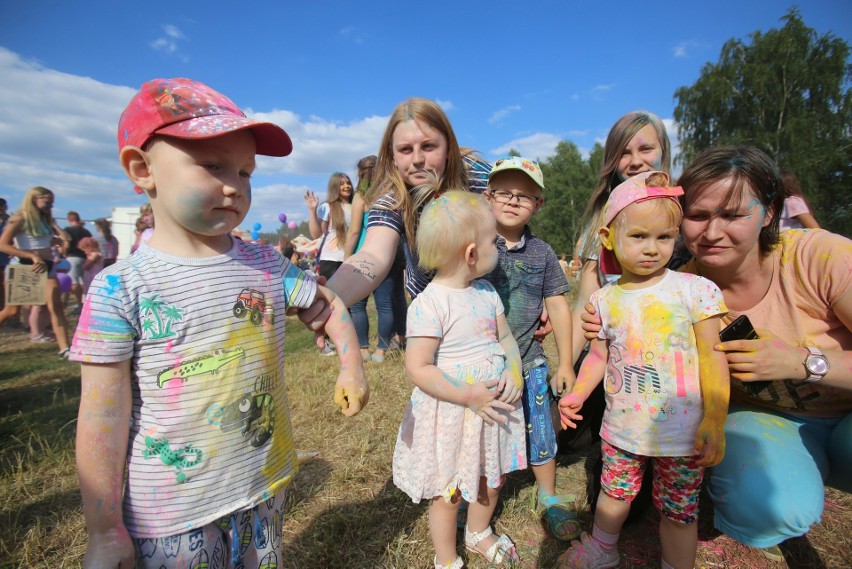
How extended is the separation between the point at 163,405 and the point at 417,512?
64.3 inches

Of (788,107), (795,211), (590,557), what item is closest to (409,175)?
(590,557)

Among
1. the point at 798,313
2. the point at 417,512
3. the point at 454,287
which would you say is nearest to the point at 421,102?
the point at 454,287

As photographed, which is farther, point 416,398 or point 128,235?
point 128,235

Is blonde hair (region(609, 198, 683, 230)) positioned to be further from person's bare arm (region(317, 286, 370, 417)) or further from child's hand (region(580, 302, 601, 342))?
person's bare arm (region(317, 286, 370, 417))

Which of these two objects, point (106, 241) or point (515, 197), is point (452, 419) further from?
point (106, 241)

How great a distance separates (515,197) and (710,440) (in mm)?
1321

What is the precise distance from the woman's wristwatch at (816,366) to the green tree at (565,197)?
3762cm

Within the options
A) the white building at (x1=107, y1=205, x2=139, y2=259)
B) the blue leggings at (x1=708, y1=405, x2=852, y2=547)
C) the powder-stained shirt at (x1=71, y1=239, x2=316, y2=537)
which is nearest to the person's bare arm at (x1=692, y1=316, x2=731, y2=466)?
the blue leggings at (x1=708, y1=405, x2=852, y2=547)

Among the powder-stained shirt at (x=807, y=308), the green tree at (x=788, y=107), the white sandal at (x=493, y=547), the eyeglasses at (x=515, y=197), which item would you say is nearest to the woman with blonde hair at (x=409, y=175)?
the eyeglasses at (x=515, y=197)

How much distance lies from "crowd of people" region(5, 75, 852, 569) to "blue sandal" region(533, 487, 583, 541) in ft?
0.04

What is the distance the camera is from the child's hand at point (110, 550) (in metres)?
1.04

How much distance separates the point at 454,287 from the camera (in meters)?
1.77

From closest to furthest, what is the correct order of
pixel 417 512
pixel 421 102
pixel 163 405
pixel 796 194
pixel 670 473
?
pixel 163 405
pixel 670 473
pixel 421 102
pixel 417 512
pixel 796 194

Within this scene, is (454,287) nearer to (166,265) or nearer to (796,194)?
(166,265)
